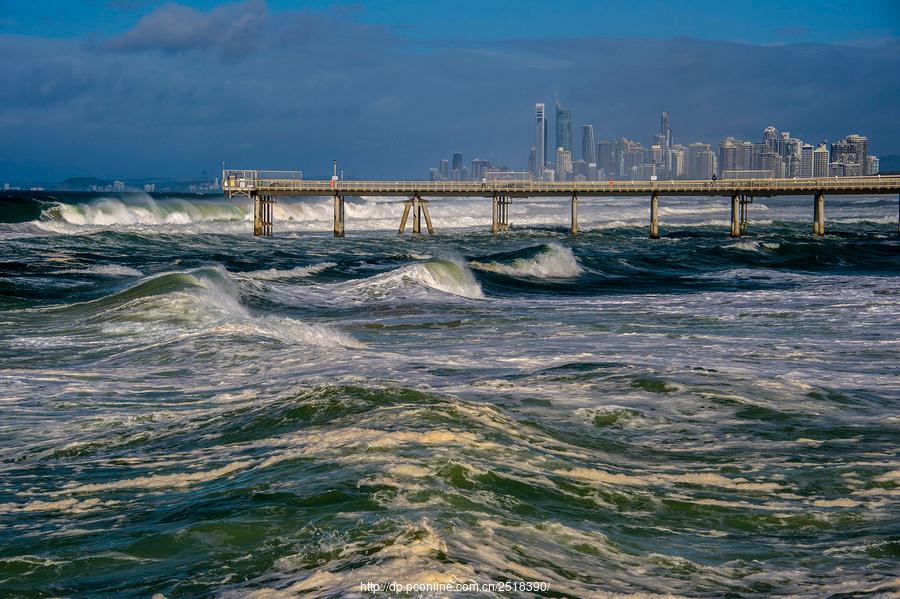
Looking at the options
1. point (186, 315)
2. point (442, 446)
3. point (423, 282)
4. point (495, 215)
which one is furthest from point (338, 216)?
point (442, 446)

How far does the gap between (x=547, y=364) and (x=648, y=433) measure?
16.9ft

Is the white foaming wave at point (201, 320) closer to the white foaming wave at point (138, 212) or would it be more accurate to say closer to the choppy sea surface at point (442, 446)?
the choppy sea surface at point (442, 446)

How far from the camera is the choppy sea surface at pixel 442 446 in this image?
7.84m

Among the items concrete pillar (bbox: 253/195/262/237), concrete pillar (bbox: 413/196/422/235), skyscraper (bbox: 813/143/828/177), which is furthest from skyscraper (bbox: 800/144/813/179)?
concrete pillar (bbox: 253/195/262/237)

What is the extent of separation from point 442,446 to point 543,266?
3255 centimetres

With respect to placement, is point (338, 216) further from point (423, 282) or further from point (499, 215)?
point (423, 282)

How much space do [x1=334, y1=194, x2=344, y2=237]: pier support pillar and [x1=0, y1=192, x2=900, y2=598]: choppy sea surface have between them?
40471mm

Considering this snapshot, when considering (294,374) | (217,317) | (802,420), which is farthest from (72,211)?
(802,420)

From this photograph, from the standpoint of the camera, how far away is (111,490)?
1001cm

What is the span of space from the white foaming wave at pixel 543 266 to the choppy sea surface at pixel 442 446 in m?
12.7

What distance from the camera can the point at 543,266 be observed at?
43.1m

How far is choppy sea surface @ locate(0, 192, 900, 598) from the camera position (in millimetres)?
7840

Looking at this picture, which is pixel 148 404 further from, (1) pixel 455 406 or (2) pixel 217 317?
(2) pixel 217 317

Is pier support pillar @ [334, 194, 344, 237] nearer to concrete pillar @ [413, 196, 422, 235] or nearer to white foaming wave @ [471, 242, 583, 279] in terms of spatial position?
concrete pillar @ [413, 196, 422, 235]
